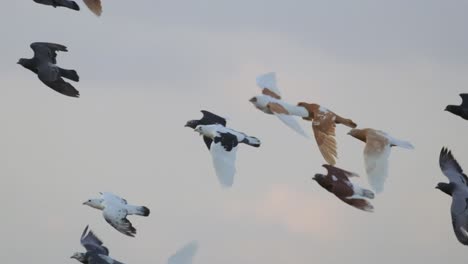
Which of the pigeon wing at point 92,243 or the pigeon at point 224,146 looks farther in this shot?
the pigeon wing at point 92,243

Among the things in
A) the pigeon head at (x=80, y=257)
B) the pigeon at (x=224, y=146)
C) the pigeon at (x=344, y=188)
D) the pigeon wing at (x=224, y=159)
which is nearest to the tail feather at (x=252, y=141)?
the pigeon at (x=224, y=146)

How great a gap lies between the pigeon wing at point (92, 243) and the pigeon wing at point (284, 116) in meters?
6.29

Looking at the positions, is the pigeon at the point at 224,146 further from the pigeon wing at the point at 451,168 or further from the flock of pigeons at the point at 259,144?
the pigeon wing at the point at 451,168

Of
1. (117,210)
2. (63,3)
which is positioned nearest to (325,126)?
(117,210)

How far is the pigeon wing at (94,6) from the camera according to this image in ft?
169

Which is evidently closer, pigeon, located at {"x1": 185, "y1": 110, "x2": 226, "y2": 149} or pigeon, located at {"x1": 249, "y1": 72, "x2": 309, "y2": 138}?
pigeon, located at {"x1": 249, "y1": 72, "x2": 309, "y2": 138}

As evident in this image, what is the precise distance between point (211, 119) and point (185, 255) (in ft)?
16.1

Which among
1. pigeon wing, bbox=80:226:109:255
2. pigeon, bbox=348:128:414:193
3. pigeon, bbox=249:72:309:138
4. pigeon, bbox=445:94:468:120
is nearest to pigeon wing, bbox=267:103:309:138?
pigeon, bbox=249:72:309:138

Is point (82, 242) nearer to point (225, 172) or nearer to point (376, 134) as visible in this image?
point (225, 172)

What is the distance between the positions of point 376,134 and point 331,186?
1882 millimetres

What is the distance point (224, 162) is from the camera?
172 feet

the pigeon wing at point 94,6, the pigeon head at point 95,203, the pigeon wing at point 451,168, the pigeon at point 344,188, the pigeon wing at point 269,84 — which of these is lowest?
the pigeon head at point 95,203

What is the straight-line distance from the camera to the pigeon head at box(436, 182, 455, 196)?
53531mm

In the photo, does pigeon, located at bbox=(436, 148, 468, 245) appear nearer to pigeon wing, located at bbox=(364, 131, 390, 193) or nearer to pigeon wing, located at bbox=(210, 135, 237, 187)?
pigeon wing, located at bbox=(364, 131, 390, 193)
